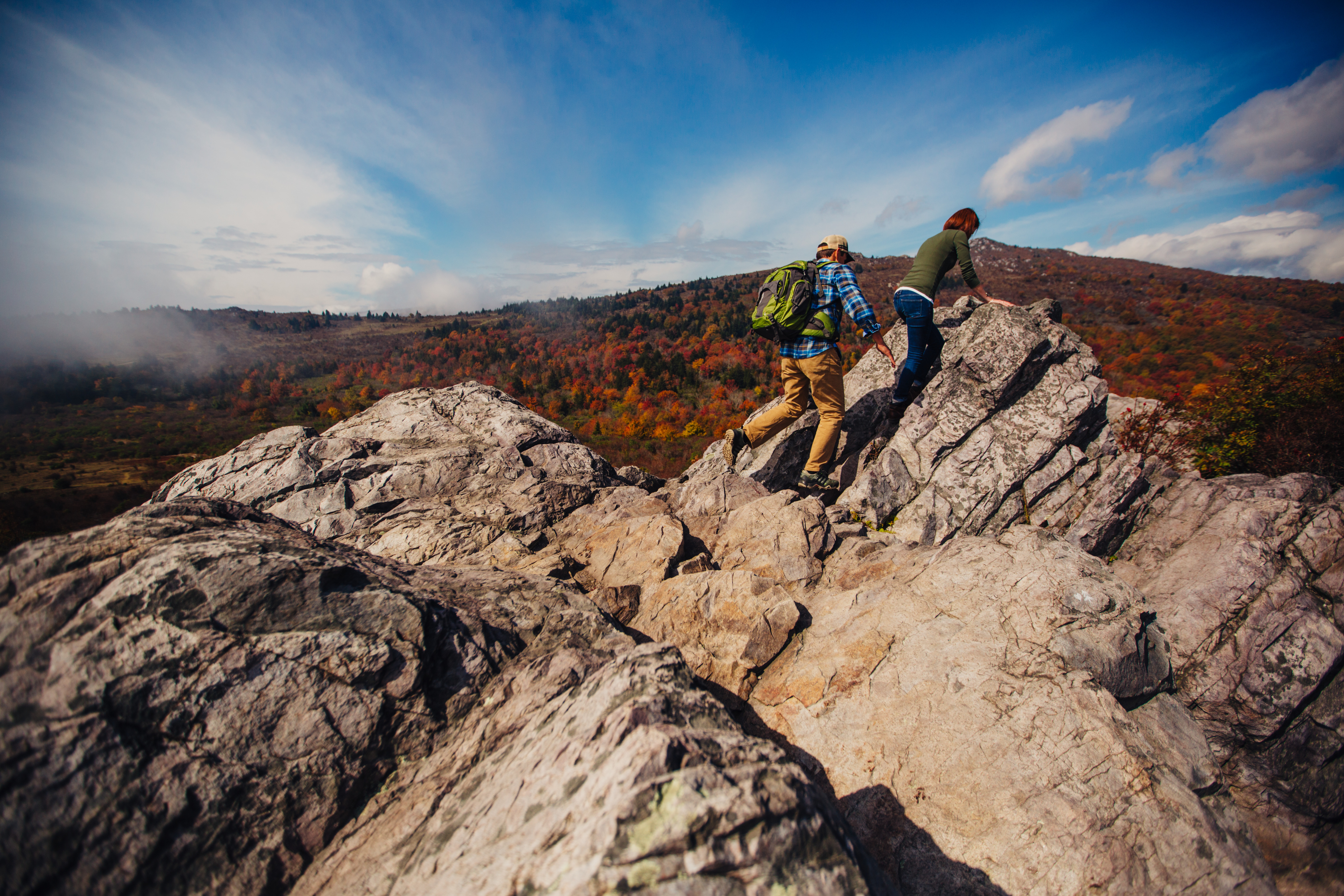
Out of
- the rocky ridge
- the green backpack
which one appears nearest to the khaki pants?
the green backpack

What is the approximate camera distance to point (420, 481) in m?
8.53

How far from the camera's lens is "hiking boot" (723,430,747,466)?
9547 millimetres

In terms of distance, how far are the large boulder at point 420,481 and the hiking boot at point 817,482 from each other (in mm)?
3632

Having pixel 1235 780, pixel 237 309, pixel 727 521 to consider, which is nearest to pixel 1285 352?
pixel 1235 780

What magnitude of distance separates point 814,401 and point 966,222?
13.5ft

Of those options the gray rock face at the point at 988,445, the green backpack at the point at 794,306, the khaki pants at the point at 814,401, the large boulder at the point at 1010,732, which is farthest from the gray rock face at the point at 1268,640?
the green backpack at the point at 794,306

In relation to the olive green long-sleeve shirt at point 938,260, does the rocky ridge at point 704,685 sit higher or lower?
lower

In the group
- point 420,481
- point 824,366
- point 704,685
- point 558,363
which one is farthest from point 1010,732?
point 558,363

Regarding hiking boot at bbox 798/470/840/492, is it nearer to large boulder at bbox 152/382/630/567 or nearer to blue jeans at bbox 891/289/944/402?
blue jeans at bbox 891/289/944/402

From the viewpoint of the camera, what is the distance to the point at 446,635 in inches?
154

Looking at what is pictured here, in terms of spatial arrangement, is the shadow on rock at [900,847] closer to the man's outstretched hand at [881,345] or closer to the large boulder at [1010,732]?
the large boulder at [1010,732]

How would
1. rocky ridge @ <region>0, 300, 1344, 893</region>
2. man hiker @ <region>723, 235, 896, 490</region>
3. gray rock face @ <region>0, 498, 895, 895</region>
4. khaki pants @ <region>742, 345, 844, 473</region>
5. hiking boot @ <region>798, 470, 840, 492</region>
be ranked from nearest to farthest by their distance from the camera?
1. gray rock face @ <region>0, 498, 895, 895</region>
2. rocky ridge @ <region>0, 300, 1344, 893</region>
3. man hiker @ <region>723, 235, 896, 490</region>
4. khaki pants @ <region>742, 345, 844, 473</region>
5. hiking boot @ <region>798, 470, 840, 492</region>

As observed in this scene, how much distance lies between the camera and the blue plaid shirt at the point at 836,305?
767 cm

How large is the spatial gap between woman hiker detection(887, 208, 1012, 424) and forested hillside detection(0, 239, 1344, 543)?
1.49 metres
